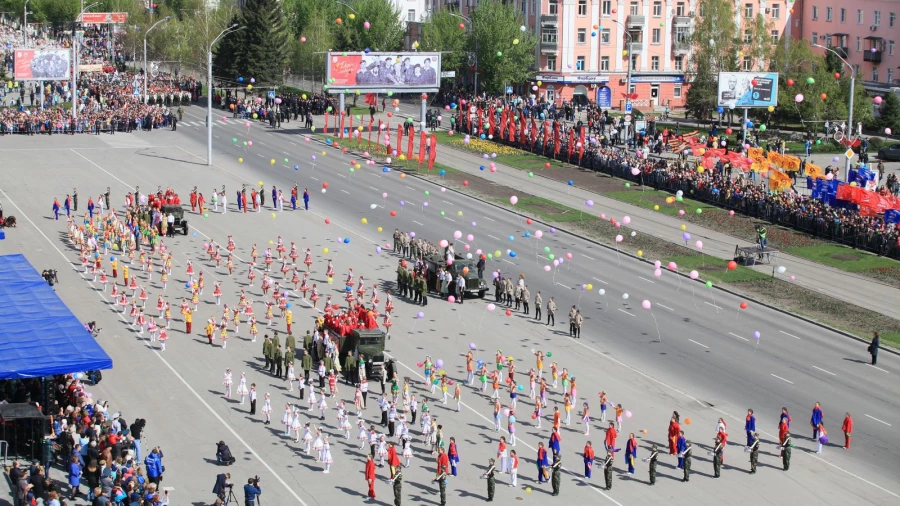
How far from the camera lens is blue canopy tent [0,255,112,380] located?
3444cm

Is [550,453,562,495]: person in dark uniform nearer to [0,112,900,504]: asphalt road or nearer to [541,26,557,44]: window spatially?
[0,112,900,504]: asphalt road

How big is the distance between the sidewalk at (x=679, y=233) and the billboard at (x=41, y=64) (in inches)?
1259

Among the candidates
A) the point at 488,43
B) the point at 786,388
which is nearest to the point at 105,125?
the point at 488,43

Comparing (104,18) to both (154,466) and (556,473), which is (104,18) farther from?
(556,473)

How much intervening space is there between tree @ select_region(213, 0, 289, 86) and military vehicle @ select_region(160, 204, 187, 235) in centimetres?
5020

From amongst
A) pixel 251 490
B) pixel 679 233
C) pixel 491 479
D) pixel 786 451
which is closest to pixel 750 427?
pixel 786 451

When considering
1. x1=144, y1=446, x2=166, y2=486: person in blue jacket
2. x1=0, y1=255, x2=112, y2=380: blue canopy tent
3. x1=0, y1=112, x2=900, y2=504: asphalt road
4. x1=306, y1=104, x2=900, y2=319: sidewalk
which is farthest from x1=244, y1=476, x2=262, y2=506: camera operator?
x1=306, y1=104, x2=900, y2=319: sidewalk

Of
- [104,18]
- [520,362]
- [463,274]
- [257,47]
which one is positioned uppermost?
[104,18]

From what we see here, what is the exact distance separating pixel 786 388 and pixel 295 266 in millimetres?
20953

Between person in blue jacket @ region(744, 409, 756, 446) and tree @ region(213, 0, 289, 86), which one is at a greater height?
tree @ region(213, 0, 289, 86)

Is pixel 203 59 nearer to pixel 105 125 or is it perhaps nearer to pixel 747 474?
pixel 105 125

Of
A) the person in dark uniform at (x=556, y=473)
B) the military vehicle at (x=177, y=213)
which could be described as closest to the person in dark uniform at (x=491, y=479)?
the person in dark uniform at (x=556, y=473)

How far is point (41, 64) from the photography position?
98.2m

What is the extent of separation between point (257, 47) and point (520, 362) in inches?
2797
